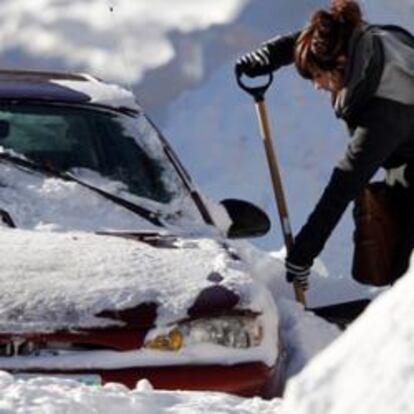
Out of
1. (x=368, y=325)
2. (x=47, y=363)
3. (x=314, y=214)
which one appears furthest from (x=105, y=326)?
(x=368, y=325)

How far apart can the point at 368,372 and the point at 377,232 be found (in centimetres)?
335

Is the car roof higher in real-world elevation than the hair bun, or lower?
lower

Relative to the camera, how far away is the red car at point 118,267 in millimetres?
4684

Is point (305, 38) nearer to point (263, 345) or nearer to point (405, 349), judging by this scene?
point (263, 345)

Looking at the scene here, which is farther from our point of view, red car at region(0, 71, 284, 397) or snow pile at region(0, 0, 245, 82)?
snow pile at region(0, 0, 245, 82)

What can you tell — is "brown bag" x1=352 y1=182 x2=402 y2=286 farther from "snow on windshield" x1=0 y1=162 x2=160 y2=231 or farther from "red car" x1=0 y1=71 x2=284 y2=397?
"snow on windshield" x1=0 y1=162 x2=160 y2=231

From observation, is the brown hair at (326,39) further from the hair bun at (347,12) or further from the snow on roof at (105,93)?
the snow on roof at (105,93)

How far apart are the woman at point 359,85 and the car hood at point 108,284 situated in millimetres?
483

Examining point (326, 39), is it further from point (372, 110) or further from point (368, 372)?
point (368, 372)

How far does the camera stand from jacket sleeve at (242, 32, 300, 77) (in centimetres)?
629

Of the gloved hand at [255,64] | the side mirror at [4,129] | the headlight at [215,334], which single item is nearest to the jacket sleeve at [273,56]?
the gloved hand at [255,64]

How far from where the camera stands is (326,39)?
5289mm

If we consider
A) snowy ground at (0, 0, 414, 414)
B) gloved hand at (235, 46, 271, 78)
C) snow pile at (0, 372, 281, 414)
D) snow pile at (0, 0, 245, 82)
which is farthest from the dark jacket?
snow pile at (0, 0, 245, 82)

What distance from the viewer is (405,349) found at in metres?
2.43
